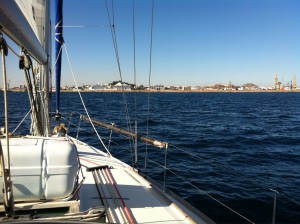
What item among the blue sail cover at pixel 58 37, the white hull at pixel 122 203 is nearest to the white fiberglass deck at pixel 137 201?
the white hull at pixel 122 203

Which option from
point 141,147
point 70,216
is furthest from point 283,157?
point 70,216

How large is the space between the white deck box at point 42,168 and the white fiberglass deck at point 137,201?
2.63 feet

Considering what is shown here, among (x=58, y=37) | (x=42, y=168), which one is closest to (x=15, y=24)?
(x=42, y=168)

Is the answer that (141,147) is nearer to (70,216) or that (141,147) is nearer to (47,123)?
(47,123)

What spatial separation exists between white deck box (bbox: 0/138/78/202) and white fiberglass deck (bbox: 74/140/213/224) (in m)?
0.80

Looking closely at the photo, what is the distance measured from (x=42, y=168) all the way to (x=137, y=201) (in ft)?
5.54

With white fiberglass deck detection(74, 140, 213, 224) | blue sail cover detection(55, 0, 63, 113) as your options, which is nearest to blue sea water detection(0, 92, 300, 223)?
white fiberglass deck detection(74, 140, 213, 224)

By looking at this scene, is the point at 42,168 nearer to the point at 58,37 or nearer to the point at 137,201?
the point at 137,201

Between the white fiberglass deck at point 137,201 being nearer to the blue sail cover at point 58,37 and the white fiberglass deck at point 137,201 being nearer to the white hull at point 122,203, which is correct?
the white hull at point 122,203

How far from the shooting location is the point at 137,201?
4.27m

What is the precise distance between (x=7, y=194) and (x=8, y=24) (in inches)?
59.8

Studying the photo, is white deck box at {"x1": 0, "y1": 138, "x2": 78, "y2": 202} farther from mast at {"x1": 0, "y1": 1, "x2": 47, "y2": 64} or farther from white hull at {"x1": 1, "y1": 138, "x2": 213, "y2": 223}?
mast at {"x1": 0, "y1": 1, "x2": 47, "y2": 64}

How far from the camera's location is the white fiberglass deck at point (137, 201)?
12.2ft

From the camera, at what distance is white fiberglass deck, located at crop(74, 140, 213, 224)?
3.73 metres
